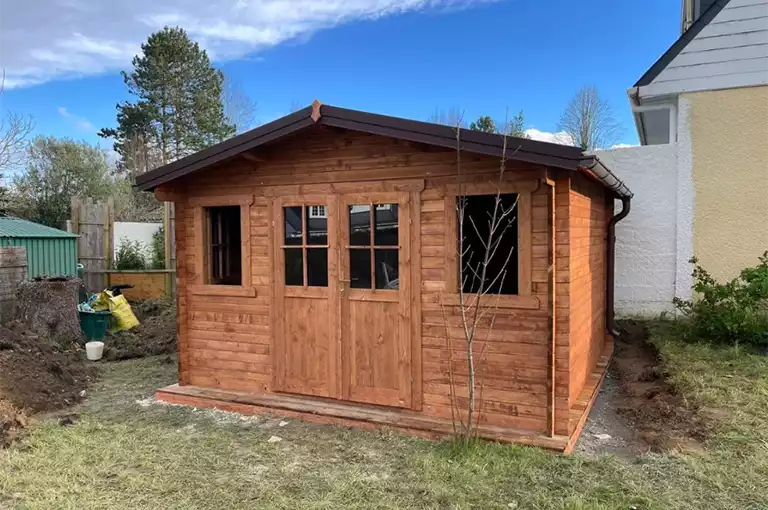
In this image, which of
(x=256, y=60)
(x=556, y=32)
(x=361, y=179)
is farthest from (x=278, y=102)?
(x=361, y=179)

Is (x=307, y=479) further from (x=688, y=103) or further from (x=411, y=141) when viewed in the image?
(x=688, y=103)

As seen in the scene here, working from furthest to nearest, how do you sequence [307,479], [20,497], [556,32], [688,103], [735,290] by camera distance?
[556,32]
[688,103]
[735,290]
[307,479]
[20,497]

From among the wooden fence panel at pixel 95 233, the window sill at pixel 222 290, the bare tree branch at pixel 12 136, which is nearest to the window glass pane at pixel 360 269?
the window sill at pixel 222 290

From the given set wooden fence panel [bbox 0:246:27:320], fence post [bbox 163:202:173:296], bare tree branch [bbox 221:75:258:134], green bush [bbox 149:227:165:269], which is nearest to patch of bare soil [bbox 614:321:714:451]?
fence post [bbox 163:202:173:296]

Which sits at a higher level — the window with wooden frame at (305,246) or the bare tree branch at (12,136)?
the bare tree branch at (12,136)

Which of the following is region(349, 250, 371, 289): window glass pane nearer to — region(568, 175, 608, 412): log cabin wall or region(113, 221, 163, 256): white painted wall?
region(568, 175, 608, 412): log cabin wall

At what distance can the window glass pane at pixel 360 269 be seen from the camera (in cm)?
458

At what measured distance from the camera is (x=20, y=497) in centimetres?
328

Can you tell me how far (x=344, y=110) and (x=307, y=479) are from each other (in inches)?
108

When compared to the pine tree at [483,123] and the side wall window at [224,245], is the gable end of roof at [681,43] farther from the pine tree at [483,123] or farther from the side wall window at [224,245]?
the pine tree at [483,123]

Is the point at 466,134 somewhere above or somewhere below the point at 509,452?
above

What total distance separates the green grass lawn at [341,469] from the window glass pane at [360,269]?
1.21 metres

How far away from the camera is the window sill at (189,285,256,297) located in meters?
5.08

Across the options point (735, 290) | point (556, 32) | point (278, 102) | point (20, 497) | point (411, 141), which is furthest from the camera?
point (278, 102)
